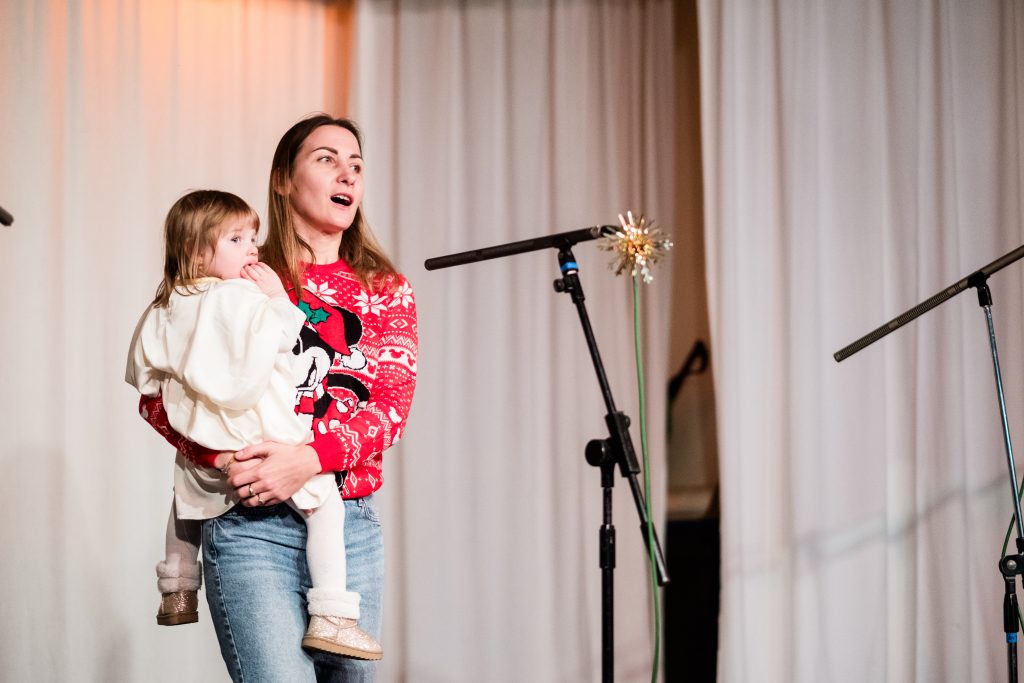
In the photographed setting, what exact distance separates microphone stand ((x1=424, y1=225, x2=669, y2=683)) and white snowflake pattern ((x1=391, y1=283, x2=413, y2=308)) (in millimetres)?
151

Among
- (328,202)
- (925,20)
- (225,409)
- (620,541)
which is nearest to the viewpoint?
(225,409)

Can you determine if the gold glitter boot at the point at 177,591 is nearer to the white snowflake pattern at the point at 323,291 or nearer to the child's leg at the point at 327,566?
the child's leg at the point at 327,566

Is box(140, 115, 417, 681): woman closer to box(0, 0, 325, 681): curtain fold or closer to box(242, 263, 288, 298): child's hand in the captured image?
box(242, 263, 288, 298): child's hand

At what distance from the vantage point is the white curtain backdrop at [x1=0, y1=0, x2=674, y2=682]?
3166 mm

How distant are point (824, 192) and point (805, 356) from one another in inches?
20.1

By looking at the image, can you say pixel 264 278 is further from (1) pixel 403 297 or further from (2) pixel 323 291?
(1) pixel 403 297

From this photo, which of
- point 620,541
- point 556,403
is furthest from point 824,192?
point 620,541

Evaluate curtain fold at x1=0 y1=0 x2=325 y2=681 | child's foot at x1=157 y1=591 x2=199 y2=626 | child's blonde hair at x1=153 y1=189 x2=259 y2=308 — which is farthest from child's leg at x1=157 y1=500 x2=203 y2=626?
curtain fold at x1=0 y1=0 x2=325 y2=681

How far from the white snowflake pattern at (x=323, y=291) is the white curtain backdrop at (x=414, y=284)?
1591 mm

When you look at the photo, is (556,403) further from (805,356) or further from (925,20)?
(925,20)

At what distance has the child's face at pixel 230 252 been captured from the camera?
1724mm

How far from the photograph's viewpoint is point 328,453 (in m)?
1.66

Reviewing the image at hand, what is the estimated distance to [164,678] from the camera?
3.21 metres

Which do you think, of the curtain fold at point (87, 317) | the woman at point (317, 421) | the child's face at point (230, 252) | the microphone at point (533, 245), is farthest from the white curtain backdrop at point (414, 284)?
the child's face at point (230, 252)
